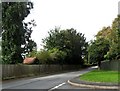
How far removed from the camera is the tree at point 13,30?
4966 centimetres

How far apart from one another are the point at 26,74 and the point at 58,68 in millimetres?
33431

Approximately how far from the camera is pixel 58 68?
279ft

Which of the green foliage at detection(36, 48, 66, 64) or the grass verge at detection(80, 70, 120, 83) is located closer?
the grass verge at detection(80, 70, 120, 83)

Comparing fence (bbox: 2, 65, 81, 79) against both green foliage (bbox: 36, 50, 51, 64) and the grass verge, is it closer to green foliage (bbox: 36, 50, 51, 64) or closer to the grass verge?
green foliage (bbox: 36, 50, 51, 64)

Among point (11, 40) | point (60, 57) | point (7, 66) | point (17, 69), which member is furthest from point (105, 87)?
point (60, 57)

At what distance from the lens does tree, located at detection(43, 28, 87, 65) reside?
10531 cm

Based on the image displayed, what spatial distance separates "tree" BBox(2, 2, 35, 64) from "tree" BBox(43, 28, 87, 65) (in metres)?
50.7

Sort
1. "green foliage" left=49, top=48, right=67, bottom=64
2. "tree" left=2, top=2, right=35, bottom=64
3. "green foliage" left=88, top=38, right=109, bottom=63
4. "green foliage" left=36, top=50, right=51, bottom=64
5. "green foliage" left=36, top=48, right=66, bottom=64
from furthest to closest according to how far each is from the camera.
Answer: "green foliage" left=49, top=48, right=67, bottom=64 < "green foliage" left=88, top=38, right=109, bottom=63 < "green foliage" left=36, top=48, right=66, bottom=64 < "green foliage" left=36, top=50, right=51, bottom=64 < "tree" left=2, top=2, right=35, bottom=64

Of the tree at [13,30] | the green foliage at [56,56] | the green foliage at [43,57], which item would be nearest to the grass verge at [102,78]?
the tree at [13,30]

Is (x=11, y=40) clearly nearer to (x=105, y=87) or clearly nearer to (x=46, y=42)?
(x=105, y=87)

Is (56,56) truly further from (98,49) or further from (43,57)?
(43,57)

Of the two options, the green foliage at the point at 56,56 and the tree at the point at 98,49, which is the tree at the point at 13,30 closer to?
the green foliage at the point at 56,56

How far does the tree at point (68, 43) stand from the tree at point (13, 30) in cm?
5071

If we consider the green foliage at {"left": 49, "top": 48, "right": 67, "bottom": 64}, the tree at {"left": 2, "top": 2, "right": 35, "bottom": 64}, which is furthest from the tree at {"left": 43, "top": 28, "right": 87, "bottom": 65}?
the tree at {"left": 2, "top": 2, "right": 35, "bottom": 64}
